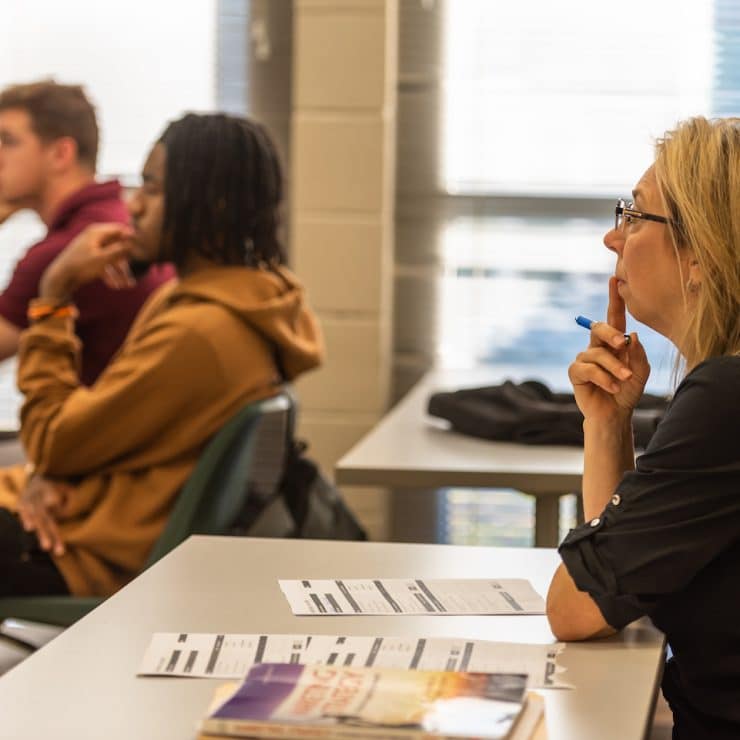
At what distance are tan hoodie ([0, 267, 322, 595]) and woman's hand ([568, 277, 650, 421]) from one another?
100 cm

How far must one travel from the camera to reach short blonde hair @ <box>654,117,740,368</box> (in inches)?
54.6

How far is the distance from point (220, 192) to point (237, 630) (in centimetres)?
143

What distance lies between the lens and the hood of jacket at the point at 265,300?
8.39 feet

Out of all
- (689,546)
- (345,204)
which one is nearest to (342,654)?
(689,546)

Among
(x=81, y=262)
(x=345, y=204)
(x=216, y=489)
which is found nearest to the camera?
(x=216, y=489)

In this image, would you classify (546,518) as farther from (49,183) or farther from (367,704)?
(367,704)

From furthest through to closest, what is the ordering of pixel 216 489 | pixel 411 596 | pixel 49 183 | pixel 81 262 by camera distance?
pixel 49 183 < pixel 81 262 < pixel 216 489 < pixel 411 596

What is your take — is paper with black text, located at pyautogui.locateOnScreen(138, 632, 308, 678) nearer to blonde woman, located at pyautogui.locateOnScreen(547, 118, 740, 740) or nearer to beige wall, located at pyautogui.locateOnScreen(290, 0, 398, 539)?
blonde woman, located at pyautogui.locateOnScreen(547, 118, 740, 740)

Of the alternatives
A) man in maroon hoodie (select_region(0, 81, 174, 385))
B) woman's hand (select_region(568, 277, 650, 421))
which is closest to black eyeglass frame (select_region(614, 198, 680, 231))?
woman's hand (select_region(568, 277, 650, 421))

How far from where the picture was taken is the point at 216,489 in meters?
2.40

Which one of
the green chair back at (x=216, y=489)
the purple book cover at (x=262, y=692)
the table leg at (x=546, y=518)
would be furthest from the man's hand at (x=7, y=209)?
the purple book cover at (x=262, y=692)

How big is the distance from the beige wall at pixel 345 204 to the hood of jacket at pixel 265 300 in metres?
1.14

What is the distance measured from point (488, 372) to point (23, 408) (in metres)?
1.54

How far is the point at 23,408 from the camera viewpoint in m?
2.55
